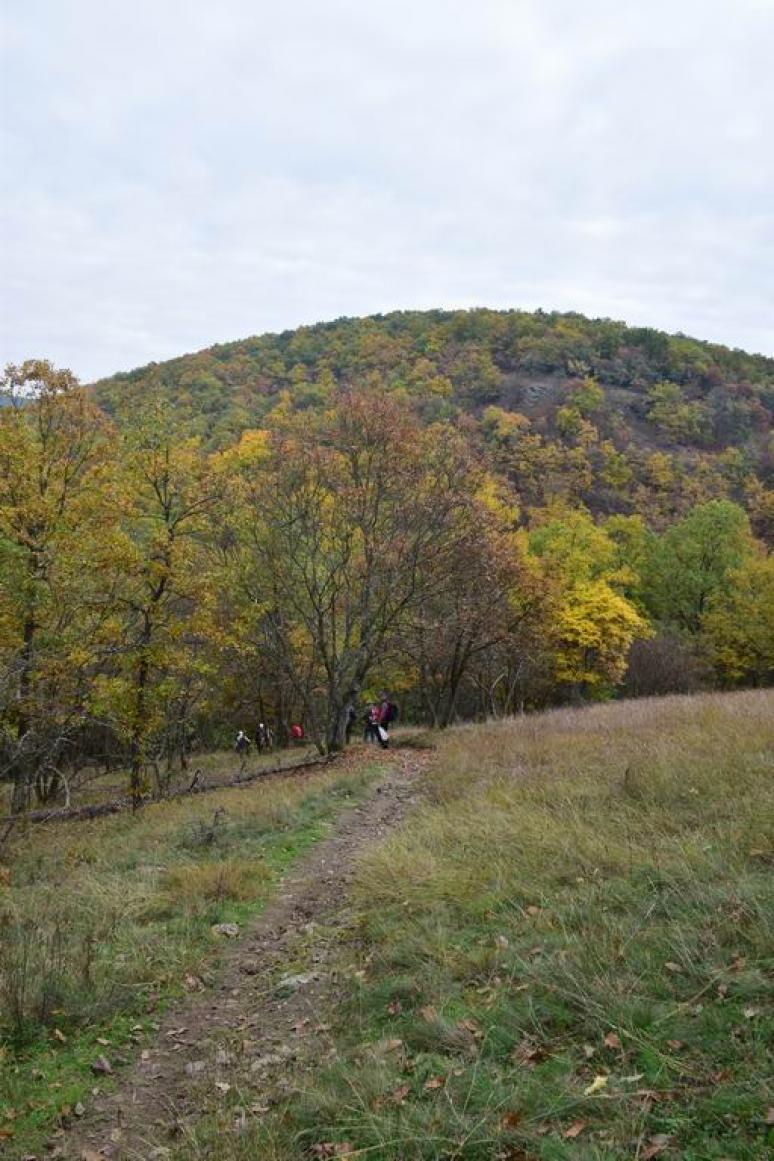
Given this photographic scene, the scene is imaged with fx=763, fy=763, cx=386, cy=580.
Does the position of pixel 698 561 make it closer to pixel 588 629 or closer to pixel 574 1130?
pixel 588 629

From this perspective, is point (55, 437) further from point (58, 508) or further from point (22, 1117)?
point (22, 1117)

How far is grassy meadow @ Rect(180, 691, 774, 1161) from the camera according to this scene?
367cm

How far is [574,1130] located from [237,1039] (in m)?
2.93

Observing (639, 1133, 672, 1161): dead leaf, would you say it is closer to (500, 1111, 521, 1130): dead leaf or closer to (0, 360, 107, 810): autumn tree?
(500, 1111, 521, 1130): dead leaf

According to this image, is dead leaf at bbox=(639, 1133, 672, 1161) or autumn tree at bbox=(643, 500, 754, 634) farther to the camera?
autumn tree at bbox=(643, 500, 754, 634)

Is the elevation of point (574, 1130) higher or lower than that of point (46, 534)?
lower

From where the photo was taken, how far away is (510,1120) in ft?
12.3

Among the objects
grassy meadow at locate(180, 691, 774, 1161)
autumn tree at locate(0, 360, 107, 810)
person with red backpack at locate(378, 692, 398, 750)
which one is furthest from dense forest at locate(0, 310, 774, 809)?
grassy meadow at locate(180, 691, 774, 1161)

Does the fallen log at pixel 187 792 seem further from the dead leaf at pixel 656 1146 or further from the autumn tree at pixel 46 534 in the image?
the dead leaf at pixel 656 1146

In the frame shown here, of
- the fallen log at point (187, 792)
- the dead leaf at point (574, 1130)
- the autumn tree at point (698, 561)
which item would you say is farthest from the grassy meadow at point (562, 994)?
the autumn tree at point (698, 561)

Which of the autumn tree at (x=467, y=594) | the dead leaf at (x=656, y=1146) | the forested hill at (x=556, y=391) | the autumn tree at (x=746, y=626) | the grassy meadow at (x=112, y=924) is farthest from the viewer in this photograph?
the forested hill at (x=556, y=391)

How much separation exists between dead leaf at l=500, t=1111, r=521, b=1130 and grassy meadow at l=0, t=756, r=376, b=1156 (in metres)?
2.82

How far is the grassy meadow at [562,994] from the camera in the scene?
12.0ft

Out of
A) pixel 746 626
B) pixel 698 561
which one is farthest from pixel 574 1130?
pixel 698 561
